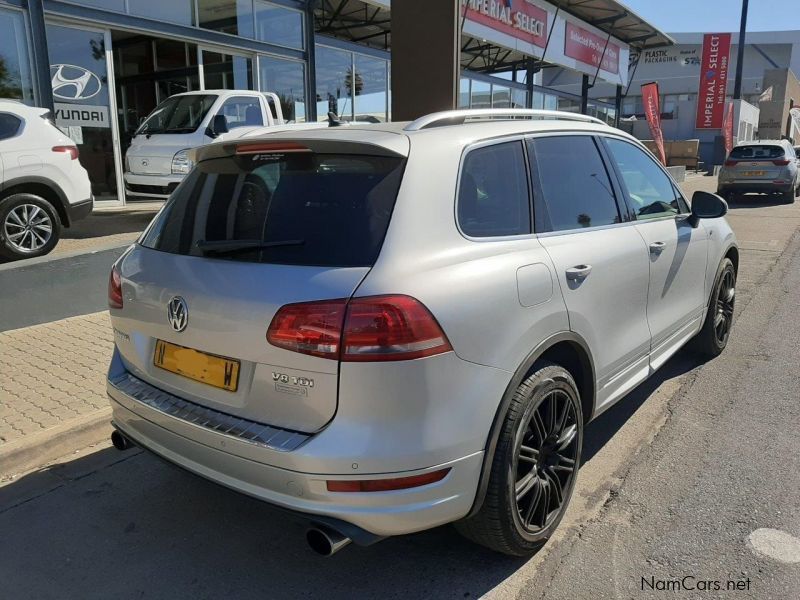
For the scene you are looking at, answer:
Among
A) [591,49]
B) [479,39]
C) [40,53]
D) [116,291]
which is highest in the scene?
[591,49]

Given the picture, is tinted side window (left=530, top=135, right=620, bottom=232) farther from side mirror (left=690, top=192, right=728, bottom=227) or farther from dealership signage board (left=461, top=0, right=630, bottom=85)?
dealership signage board (left=461, top=0, right=630, bottom=85)

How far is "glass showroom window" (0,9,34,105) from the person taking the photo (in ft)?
30.1

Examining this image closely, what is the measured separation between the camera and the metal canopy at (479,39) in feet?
57.0

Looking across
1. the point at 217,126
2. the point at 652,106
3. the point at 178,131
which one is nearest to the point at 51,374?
the point at 178,131

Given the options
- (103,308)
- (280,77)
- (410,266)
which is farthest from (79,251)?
(280,77)

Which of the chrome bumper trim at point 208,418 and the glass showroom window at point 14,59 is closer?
the chrome bumper trim at point 208,418

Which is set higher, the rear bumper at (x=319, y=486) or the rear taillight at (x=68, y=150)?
the rear taillight at (x=68, y=150)

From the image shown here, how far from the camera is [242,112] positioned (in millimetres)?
11008

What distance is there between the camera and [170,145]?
10.1m

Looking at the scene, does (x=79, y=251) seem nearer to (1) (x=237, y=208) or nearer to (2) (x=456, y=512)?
(1) (x=237, y=208)

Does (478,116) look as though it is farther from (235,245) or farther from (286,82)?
(286,82)

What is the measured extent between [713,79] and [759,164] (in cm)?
1566

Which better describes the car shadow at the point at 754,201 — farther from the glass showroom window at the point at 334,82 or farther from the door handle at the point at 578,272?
the door handle at the point at 578,272

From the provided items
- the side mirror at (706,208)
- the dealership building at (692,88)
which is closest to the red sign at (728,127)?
the dealership building at (692,88)
